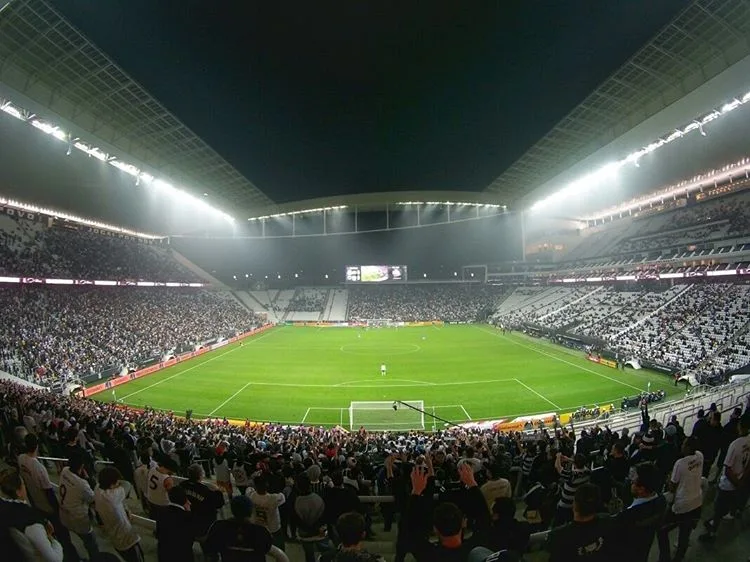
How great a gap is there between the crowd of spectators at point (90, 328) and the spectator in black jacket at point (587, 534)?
28.8 m

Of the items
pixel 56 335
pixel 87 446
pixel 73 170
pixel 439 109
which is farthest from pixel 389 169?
pixel 87 446

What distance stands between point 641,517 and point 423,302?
6828cm

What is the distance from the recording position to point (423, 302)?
2820 inches

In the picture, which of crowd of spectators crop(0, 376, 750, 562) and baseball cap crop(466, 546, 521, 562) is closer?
baseball cap crop(466, 546, 521, 562)

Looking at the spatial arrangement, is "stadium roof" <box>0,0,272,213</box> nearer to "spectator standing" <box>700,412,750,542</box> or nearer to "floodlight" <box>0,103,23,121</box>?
"floodlight" <box>0,103,23,121</box>

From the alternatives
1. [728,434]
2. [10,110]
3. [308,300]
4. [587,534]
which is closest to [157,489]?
[587,534]

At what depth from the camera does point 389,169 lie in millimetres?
40312

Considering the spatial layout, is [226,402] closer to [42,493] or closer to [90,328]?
[90,328]

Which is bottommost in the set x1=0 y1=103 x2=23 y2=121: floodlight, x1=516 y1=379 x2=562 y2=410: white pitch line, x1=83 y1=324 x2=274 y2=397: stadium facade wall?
x1=516 y1=379 x2=562 y2=410: white pitch line

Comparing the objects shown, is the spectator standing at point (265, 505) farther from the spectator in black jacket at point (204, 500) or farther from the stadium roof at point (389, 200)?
the stadium roof at point (389, 200)

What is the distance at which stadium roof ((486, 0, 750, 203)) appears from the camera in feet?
61.0

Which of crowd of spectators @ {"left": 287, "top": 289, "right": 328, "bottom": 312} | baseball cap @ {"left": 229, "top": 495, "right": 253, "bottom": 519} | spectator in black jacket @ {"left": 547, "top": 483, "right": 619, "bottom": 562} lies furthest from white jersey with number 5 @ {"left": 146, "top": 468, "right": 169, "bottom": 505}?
crowd of spectators @ {"left": 287, "top": 289, "right": 328, "bottom": 312}

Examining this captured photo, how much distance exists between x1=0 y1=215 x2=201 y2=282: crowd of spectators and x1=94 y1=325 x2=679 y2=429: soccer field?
14.7m

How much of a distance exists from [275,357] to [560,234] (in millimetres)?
54388
